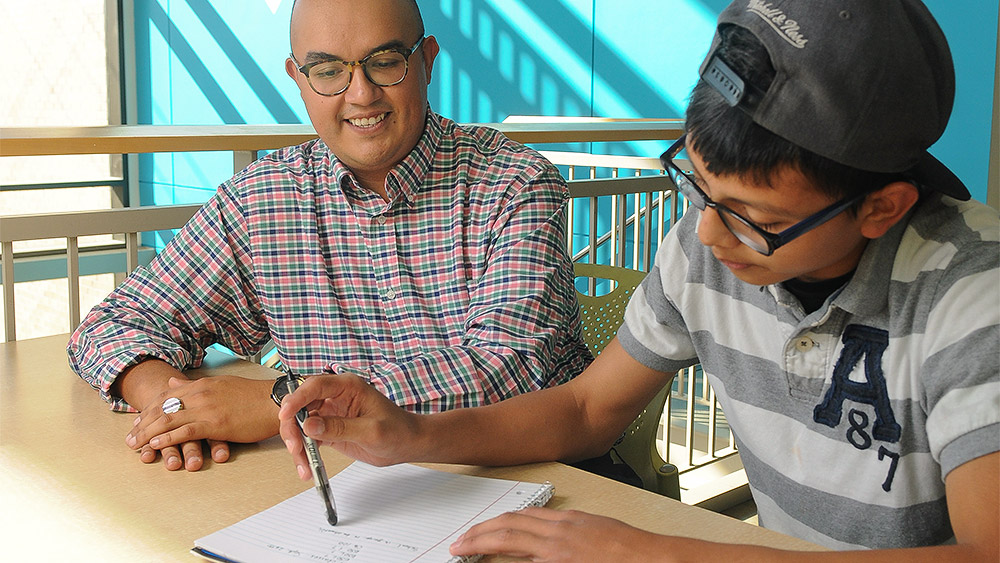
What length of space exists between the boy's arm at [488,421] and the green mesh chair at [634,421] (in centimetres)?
38

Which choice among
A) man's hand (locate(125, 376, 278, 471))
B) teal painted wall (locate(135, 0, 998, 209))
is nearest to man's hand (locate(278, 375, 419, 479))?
man's hand (locate(125, 376, 278, 471))

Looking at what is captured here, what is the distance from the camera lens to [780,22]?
36.0 inches

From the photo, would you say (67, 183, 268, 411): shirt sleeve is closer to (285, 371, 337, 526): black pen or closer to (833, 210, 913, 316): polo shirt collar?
(285, 371, 337, 526): black pen

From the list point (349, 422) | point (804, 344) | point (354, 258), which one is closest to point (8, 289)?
point (354, 258)

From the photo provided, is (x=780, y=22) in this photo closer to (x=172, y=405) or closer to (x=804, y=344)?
(x=804, y=344)

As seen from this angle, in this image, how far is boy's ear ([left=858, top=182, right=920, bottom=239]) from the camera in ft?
3.12

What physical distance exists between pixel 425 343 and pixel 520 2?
474 centimetres

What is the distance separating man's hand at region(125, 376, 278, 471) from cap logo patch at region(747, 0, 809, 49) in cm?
83

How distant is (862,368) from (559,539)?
0.38m

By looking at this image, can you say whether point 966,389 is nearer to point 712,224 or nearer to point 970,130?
point 712,224

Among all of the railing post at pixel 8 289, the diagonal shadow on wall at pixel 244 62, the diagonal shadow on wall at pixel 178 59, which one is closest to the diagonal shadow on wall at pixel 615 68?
the diagonal shadow on wall at pixel 244 62

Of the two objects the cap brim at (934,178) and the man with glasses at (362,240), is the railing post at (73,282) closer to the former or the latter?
the man with glasses at (362,240)

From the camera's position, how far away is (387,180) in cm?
173

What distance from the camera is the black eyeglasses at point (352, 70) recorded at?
1.69 metres
